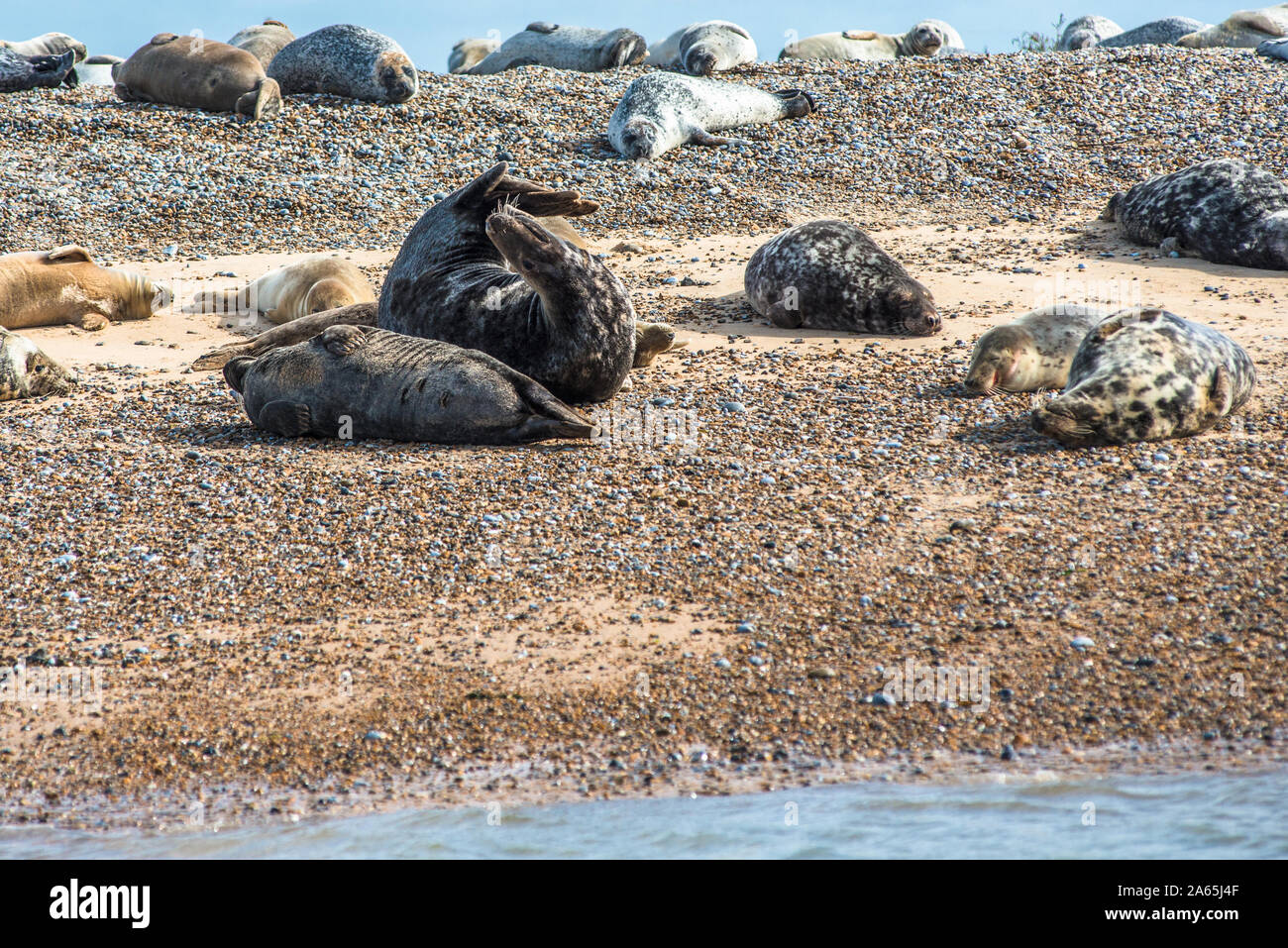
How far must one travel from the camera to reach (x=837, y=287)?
816 centimetres

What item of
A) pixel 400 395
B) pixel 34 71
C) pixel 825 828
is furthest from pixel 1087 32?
pixel 825 828

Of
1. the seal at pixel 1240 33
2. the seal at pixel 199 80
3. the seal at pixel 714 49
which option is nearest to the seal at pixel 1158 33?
the seal at pixel 1240 33

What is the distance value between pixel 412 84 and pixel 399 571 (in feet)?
37.5

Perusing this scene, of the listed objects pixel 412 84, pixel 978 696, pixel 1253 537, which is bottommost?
pixel 978 696

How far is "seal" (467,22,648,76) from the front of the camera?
19.8m

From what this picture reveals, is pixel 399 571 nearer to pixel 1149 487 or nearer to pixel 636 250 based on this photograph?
pixel 1149 487

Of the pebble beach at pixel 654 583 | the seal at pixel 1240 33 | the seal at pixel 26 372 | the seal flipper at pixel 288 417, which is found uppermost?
the seal at pixel 1240 33

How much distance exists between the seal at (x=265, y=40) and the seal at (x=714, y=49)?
5.48 meters

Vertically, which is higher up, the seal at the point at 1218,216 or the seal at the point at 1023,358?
the seal at the point at 1218,216

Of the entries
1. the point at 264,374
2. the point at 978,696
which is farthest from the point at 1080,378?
the point at 264,374

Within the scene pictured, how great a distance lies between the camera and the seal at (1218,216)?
9.42 m

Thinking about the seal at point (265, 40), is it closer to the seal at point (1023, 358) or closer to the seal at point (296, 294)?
the seal at point (296, 294)

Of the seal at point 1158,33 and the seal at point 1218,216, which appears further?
the seal at point 1158,33

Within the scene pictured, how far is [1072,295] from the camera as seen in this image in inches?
354
